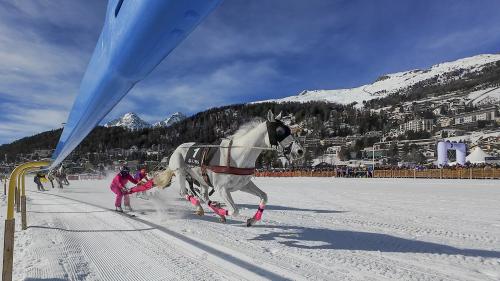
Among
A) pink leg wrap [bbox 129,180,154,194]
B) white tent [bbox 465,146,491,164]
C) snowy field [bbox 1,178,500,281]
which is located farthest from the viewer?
white tent [bbox 465,146,491,164]

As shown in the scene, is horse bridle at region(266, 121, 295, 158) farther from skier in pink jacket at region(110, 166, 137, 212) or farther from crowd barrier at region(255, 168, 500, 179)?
crowd barrier at region(255, 168, 500, 179)

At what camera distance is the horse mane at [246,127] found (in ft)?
24.9

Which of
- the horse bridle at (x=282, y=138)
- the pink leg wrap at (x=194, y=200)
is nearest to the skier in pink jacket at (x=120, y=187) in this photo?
the pink leg wrap at (x=194, y=200)

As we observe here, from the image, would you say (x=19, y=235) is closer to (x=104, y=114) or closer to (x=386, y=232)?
(x=104, y=114)

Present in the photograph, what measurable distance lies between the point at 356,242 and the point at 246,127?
2.82 m

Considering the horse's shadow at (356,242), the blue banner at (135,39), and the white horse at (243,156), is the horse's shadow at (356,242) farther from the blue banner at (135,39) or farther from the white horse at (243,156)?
the blue banner at (135,39)

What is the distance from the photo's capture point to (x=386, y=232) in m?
7.55

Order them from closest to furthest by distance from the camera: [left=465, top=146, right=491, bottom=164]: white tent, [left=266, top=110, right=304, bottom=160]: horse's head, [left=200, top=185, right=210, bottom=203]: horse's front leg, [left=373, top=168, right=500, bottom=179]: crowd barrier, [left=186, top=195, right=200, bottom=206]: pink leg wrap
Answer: [left=266, top=110, right=304, bottom=160]: horse's head → [left=186, top=195, right=200, bottom=206]: pink leg wrap → [left=200, top=185, right=210, bottom=203]: horse's front leg → [left=373, top=168, right=500, bottom=179]: crowd barrier → [left=465, top=146, right=491, bottom=164]: white tent

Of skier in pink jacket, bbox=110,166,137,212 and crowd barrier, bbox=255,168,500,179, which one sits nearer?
skier in pink jacket, bbox=110,166,137,212

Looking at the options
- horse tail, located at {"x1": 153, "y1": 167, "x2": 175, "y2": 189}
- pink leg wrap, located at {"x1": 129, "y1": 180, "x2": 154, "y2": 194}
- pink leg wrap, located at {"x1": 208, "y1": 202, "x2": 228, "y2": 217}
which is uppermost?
horse tail, located at {"x1": 153, "y1": 167, "x2": 175, "y2": 189}

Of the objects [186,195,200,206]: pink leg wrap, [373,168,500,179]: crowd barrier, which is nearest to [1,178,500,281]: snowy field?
[186,195,200,206]: pink leg wrap

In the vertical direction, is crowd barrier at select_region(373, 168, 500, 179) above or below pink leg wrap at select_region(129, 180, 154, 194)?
above

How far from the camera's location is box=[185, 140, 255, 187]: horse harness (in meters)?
7.16

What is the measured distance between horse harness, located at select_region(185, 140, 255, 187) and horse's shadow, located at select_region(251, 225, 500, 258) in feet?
3.88
